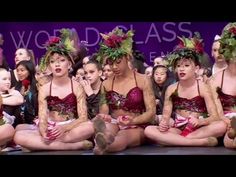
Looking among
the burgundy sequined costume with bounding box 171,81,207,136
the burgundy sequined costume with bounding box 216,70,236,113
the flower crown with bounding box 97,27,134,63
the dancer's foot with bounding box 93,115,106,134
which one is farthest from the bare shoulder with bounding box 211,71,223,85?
the dancer's foot with bounding box 93,115,106,134

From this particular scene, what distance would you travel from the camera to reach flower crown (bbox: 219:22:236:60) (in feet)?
11.9

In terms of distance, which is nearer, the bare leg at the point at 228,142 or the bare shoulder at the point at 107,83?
the bare leg at the point at 228,142

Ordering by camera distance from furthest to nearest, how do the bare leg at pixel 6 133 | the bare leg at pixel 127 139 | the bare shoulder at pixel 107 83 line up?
the bare shoulder at pixel 107 83 < the bare leg at pixel 6 133 < the bare leg at pixel 127 139

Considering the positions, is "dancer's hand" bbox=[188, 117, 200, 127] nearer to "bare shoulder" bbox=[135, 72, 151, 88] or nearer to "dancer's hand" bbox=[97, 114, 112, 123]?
"bare shoulder" bbox=[135, 72, 151, 88]

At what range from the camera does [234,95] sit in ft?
12.1

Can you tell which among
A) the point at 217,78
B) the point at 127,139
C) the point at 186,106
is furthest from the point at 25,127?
the point at 217,78

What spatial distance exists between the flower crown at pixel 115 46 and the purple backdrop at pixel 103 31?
0.58 m

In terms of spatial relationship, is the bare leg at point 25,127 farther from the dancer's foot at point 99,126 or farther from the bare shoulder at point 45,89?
the dancer's foot at point 99,126

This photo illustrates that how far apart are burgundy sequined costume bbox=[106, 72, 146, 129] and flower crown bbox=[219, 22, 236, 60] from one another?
536mm

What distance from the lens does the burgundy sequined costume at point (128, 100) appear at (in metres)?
3.72

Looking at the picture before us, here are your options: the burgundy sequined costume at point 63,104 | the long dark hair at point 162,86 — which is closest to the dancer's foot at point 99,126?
the burgundy sequined costume at point 63,104

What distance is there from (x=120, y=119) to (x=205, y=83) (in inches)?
21.4
